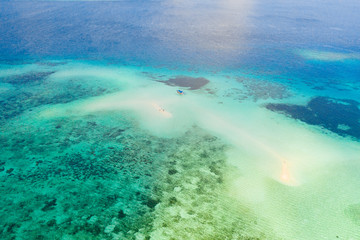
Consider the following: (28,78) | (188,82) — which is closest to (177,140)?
(188,82)

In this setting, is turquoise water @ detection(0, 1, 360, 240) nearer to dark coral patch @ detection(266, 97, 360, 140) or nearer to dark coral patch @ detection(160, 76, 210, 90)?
dark coral patch @ detection(266, 97, 360, 140)

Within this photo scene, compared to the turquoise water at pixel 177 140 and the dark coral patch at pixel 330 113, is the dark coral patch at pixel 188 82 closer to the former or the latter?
the turquoise water at pixel 177 140

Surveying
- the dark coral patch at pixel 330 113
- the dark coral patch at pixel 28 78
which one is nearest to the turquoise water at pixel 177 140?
the dark coral patch at pixel 330 113

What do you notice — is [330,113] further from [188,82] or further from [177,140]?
[177,140]

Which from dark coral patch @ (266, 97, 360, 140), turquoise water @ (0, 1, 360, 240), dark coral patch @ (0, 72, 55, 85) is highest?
dark coral patch @ (0, 72, 55, 85)

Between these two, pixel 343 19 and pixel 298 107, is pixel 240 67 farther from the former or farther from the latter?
pixel 343 19

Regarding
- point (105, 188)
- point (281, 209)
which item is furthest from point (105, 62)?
point (281, 209)

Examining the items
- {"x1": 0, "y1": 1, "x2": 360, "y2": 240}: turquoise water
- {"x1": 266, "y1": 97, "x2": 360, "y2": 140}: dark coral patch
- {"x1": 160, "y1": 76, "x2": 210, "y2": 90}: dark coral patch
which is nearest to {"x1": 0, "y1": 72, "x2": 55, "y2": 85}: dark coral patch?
Answer: {"x1": 0, "y1": 1, "x2": 360, "y2": 240}: turquoise water
